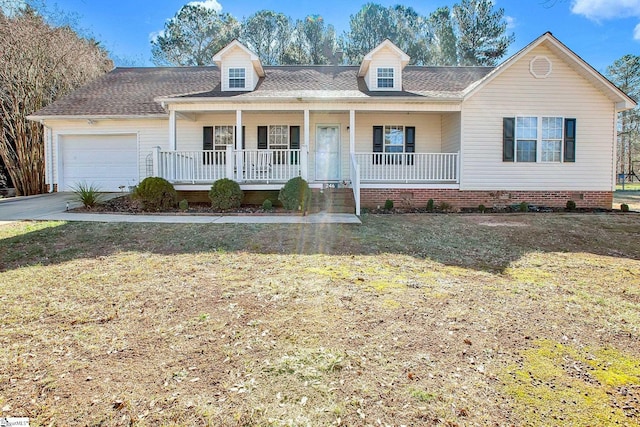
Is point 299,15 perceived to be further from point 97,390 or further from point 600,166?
point 97,390

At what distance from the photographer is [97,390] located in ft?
7.97

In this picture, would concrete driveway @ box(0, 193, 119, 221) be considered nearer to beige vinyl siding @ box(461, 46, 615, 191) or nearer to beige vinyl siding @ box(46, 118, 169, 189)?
beige vinyl siding @ box(46, 118, 169, 189)

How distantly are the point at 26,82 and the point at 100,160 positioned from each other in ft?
17.2

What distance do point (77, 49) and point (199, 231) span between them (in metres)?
15.8

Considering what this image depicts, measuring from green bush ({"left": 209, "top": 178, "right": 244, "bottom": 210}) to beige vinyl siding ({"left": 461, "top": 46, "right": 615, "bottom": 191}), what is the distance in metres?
7.14

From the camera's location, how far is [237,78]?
13.9 metres

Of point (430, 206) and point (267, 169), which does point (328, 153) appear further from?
point (430, 206)

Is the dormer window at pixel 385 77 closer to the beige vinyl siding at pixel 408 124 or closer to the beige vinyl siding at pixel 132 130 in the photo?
the beige vinyl siding at pixel 408 124

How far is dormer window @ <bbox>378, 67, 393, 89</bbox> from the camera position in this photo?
13852mm

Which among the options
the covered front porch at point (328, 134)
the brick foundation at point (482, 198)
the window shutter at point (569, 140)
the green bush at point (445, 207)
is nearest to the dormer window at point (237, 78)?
the covered front porch at point (328, 134)

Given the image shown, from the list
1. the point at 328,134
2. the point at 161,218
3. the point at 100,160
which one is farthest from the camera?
the point at 100,160

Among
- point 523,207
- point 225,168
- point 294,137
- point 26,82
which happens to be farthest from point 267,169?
point 26,82

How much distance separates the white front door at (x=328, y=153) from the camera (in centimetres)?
1409

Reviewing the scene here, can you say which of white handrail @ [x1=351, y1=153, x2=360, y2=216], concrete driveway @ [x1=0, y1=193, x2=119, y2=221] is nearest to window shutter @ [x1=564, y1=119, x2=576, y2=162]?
white handrail @ [x1=351, y1=153, x2=360, y2=216]
